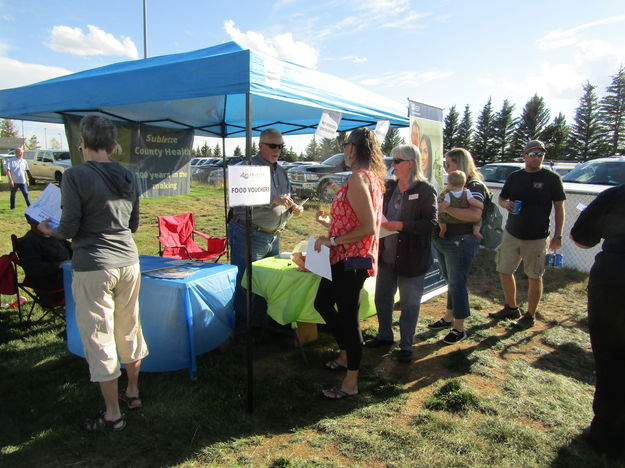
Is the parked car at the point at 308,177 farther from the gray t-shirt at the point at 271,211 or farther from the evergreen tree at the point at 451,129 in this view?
the evergreen tree at the point at 451,129

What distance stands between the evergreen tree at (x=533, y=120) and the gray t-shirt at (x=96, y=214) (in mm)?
49094

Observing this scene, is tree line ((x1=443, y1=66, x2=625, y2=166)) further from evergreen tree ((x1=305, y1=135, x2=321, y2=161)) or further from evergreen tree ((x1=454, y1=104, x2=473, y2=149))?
evergreen tree ((x1=305, y1=135, x2=321, y2=161))

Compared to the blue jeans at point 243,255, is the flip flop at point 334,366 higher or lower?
lower

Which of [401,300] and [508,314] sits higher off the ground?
[401,300]

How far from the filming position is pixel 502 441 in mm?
2438

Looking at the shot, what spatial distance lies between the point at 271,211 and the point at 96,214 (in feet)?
5.19

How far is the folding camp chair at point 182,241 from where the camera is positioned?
5609 mm

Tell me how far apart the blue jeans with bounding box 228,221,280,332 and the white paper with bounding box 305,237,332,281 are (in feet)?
3.46

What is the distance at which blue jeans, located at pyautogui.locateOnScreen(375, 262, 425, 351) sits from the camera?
3389mm

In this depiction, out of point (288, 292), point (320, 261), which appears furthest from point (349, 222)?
point (288, 292)

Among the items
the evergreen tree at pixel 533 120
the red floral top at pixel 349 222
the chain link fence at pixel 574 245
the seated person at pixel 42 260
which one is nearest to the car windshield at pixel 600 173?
the chain link fence at pixel 574 245

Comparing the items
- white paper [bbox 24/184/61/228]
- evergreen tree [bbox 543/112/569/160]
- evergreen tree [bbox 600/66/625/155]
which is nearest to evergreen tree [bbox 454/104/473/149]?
evergreen tree [bbox 543/112/569/160]

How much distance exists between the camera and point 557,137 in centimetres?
4094

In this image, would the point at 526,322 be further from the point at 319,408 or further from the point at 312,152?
the point at 312,152
